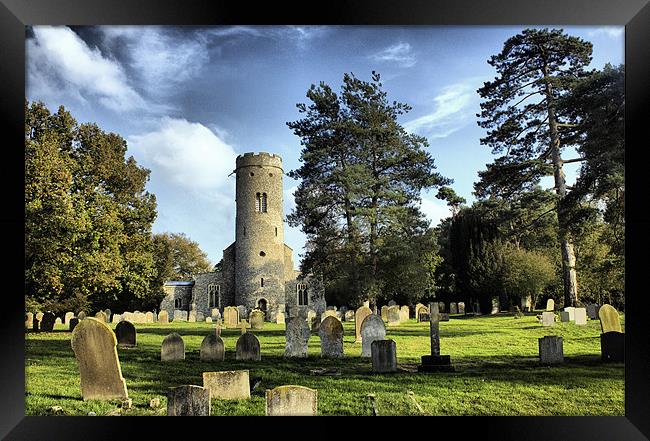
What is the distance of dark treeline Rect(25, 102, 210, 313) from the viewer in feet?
32.2

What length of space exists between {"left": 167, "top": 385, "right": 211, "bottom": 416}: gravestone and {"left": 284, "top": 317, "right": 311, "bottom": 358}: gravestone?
3.43 metres

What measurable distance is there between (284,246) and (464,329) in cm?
698

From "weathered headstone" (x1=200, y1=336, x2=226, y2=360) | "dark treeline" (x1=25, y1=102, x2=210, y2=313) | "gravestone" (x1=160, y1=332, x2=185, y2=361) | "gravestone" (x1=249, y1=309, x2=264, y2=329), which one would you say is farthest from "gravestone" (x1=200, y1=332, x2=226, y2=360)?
"gravestone" (x1=249, y1=309, x2=264, y2=329)

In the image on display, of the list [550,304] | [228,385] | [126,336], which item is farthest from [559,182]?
[126,336]

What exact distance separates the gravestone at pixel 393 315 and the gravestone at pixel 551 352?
5.13m

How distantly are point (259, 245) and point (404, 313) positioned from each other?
457 cm

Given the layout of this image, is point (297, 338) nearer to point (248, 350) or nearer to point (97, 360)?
point (248, 350)

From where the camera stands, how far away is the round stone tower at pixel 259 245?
15.2m

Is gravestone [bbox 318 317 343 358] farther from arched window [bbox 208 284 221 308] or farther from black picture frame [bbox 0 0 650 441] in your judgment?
arched window [bbox 208 284 221 308]

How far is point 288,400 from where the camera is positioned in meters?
4.60

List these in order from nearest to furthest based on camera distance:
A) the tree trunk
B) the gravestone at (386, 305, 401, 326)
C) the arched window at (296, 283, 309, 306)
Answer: the tree trunk, the gravestone at (386, 305, 401, 326), the arched window at (296, 283, 309, 306)
